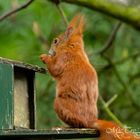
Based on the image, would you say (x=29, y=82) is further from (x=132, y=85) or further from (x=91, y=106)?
(x=132, y=85)

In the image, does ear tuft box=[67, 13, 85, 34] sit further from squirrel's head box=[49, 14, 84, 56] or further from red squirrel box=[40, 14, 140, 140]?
red squirrel box=[40, 14, 140, 140]

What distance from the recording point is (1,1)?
5266 millimetres

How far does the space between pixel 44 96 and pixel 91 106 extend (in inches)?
70.6

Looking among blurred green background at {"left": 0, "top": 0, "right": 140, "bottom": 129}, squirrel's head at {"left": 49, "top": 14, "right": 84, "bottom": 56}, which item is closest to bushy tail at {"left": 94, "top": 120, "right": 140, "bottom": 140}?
squirrel's head at {"left": 49, "top": 14, "right": 84, "bottom": 56}

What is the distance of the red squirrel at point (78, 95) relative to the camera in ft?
11.2

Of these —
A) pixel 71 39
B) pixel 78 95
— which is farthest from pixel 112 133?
pixel 71 39

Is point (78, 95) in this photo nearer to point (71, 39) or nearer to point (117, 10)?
point (71, 39)

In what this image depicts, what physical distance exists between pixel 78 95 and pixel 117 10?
113 centimetres

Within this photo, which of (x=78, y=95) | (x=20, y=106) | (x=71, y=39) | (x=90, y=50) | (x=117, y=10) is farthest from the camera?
(x=90, y=50)

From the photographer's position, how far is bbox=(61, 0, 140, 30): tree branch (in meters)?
4.52

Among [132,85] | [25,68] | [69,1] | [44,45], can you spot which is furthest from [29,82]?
[132,85]

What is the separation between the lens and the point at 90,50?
18.1 ft

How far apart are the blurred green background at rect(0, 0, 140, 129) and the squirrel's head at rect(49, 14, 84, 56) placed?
3.63 feet

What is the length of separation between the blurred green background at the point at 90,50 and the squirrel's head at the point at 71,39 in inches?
43.5
